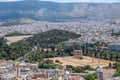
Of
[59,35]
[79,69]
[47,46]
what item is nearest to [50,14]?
[59,35]

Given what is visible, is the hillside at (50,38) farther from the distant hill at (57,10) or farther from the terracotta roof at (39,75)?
the distant hill at (57,10)

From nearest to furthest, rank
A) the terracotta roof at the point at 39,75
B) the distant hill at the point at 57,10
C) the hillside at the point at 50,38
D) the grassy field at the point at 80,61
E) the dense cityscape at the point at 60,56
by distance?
the terracotta roof at the point at 39,75 → the dense cityscape at the point at 60,56 → the grassy field at the point at 80,61 → the hillside at the point at 50,38 → the distant hill at the point at 57,10

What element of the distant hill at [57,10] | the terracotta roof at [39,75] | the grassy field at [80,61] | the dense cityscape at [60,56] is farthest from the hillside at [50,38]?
the distant hill at [57,10]

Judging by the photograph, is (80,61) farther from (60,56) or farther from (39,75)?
(39,75)

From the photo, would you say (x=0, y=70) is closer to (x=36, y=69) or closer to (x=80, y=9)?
(x=36, y=69)

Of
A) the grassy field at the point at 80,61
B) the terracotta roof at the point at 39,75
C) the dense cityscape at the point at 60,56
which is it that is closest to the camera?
the terracotta roof at the point at 39,75

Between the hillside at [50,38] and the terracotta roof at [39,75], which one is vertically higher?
the terracotta roof at [39,75]

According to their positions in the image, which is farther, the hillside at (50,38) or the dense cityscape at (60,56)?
the hillside at (50,38)
